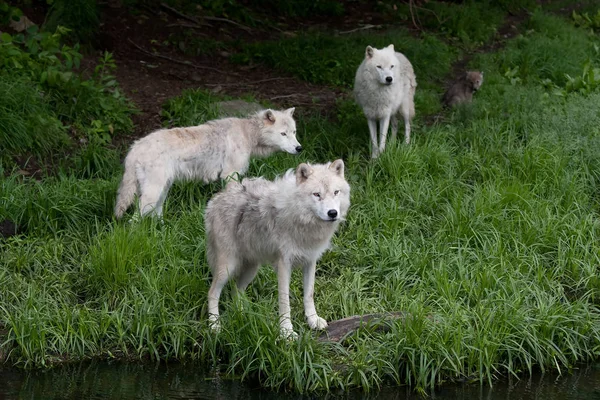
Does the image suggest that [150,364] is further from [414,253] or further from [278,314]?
[414,253]

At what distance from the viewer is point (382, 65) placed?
980 cm

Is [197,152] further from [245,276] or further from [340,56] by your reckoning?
[340,56]

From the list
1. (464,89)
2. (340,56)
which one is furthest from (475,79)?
(340,56)

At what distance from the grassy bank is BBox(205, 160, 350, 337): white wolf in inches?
9.8

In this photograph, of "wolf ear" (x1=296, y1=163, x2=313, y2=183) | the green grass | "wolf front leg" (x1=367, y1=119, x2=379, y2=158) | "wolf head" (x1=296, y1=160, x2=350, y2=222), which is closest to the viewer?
"wolf head" (x1=296, y1=160, x2=350, y2=222)

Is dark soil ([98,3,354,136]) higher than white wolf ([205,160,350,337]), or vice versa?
white wolf ([205,160,350,337])

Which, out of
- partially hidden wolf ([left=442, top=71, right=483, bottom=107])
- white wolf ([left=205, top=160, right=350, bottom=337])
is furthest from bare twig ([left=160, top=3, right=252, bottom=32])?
white wolf ([left=205, top=160, right=350, bottom=337])

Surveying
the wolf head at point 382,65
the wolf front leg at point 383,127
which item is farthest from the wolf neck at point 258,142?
the wolf head at point 382,65

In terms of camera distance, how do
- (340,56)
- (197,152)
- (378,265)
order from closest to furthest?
(378,265) < (197,152) < (340,56)

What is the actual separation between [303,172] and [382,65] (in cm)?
382

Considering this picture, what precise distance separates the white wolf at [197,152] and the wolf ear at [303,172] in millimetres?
2031

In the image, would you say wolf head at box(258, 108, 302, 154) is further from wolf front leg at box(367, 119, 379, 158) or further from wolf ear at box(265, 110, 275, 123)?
wolf front leg at box(367, 119, 379, 158)

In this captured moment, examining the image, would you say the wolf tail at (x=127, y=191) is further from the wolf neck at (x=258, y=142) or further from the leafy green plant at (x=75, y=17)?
the leafy green plant at (x=75, y=17)

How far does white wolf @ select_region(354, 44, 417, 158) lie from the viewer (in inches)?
384
